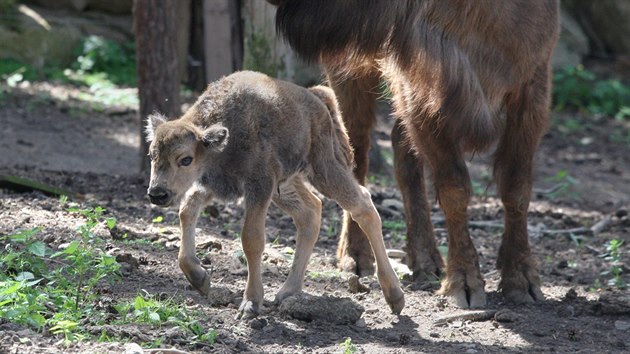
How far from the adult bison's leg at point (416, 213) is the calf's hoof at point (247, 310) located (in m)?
1.82

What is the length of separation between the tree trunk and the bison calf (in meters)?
3.45

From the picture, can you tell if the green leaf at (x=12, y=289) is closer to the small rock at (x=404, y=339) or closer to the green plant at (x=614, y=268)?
the small rock at (x=404, y=339)

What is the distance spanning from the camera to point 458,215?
20.2 ft

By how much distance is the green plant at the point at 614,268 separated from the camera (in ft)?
22.0

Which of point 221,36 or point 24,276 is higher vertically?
point 221,36

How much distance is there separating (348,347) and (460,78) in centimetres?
202

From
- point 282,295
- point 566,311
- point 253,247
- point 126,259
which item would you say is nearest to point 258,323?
point 253,247

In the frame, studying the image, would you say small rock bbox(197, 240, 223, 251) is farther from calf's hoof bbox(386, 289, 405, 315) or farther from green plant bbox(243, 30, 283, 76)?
green plant bbox(243, 30, 283, 76)

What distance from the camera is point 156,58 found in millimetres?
9016

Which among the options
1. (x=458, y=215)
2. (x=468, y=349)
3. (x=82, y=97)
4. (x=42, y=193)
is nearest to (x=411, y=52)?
(x=458, y=215)

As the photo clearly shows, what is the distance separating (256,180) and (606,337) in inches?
78.2

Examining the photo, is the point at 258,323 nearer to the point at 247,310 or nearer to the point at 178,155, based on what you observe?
the point at 247,310

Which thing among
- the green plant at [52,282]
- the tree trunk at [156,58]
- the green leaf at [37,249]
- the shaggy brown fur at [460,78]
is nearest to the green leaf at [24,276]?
the green plant at [52,282]

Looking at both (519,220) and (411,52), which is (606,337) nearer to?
(519,220)
